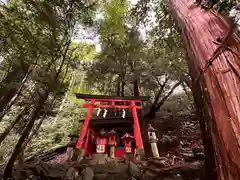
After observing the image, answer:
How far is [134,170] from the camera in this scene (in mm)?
5418

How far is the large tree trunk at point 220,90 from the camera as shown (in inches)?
31.7

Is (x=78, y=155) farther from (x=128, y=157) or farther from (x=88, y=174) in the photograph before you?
(x=128, y=157)

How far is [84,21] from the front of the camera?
7891 mm

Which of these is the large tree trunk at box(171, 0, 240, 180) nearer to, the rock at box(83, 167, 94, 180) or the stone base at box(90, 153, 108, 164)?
the rock at box(83, 167, 94, 180)

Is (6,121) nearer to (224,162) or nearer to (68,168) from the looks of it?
(68,168)

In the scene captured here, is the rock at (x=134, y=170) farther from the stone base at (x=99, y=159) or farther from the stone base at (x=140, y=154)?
the stone base at (x=99, y=159)

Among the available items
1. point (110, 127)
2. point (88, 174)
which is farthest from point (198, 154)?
point (110, 127)

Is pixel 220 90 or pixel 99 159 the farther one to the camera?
pixel 99 159

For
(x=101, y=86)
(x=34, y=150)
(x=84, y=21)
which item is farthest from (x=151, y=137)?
(x=34, y=150)

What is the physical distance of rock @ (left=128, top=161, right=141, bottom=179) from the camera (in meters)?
5.28

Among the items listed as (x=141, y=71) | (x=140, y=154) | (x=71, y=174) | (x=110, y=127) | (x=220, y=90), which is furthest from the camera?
(x=110, y=127)

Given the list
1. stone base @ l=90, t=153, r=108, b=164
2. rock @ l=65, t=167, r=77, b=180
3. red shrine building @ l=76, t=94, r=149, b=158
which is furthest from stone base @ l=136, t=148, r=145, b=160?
rock @ l=65, t=167, r=77, b=180

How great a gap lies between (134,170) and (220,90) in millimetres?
5256

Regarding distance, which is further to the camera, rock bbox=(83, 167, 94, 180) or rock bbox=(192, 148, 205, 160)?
rock bbox=(192, 148, 205, 160)
